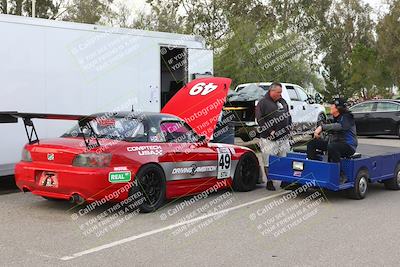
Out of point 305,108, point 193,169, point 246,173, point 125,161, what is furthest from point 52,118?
point 305,108

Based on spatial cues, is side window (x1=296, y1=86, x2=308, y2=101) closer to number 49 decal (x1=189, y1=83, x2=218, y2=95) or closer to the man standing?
number 49 decal (x1=189, y1=83, x2=218, y2=95)

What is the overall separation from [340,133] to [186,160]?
8.28ft

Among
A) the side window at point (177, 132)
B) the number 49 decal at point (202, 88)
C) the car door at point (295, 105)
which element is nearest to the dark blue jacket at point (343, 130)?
the side window at point (177, 132)

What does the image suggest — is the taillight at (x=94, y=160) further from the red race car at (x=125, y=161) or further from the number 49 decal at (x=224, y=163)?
the number 49 decal at (x=224, y=163)

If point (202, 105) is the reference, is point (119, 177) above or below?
below

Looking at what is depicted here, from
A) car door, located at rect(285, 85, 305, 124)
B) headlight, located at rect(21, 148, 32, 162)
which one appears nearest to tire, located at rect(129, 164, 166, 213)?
headlight, located at rect(21, 148, 32, 162)

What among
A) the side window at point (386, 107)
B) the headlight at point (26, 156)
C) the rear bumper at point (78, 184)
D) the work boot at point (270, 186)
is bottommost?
the work boot at point (270, 186)

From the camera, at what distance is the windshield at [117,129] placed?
746 centimetres

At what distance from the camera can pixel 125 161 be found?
6941mm

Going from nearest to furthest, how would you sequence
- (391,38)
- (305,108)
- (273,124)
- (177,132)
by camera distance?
1. (177,132)
2. (273,124)
3. (305,108)
4. (391,38)

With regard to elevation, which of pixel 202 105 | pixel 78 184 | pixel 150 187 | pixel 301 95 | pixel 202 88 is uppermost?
pixel 202 88

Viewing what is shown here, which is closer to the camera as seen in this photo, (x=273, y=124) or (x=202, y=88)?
(x=273, y=124)

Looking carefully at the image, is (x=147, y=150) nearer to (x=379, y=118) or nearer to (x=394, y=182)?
(x=394, y=182)

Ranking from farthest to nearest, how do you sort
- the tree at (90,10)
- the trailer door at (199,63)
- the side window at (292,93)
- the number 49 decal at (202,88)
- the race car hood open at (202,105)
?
the tree at (90,10)
the side window at (292,93)
the trailer door at (199,63)
the number 49 decal at (202,88)
the race car hood open at (202,105)
